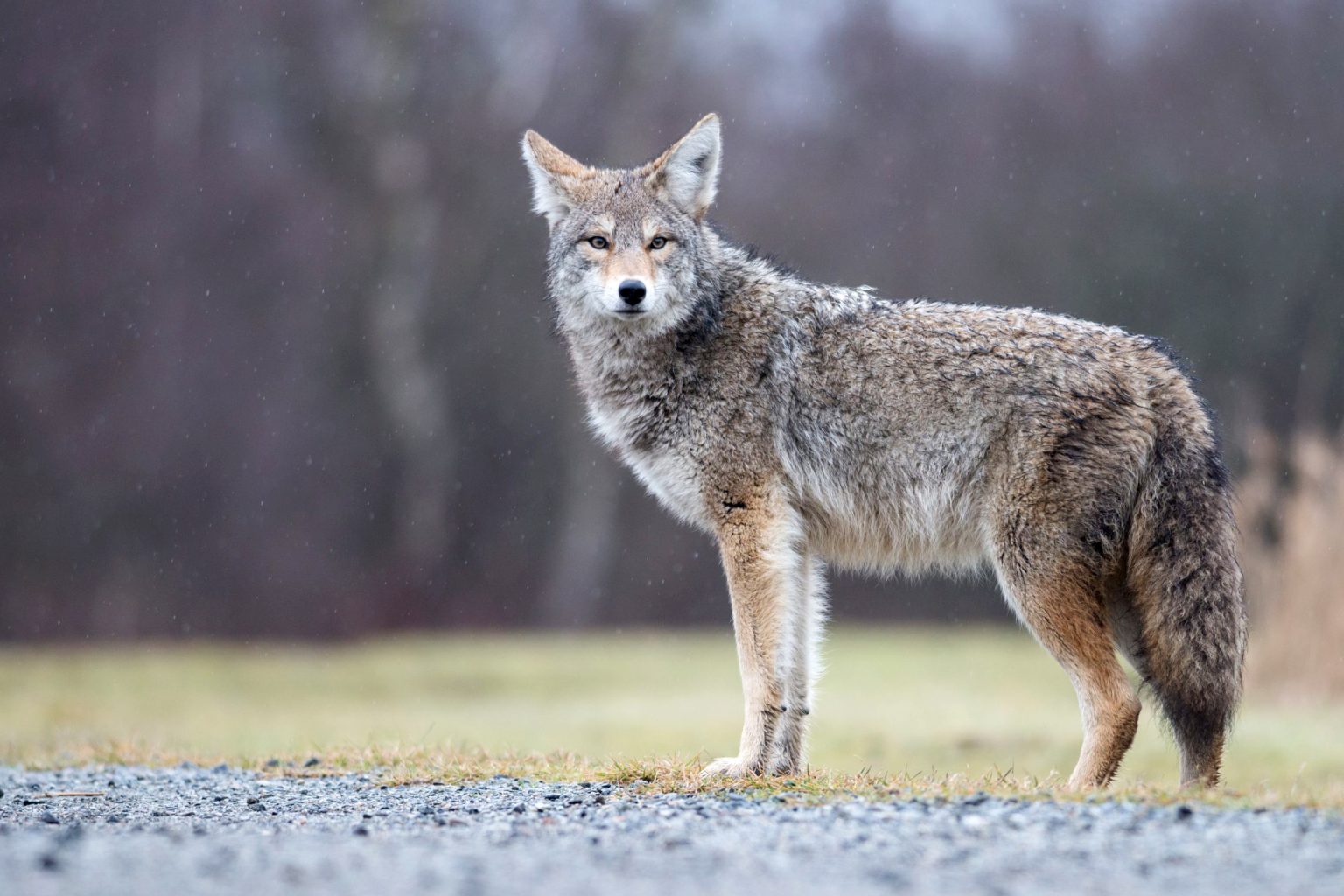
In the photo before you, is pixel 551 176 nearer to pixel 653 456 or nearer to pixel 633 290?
pixel 633 290

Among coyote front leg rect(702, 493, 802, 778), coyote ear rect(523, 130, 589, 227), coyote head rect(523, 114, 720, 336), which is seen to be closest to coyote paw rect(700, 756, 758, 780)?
coyote front leg rect(702, 493, 802, 778)

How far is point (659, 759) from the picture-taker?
5.91m

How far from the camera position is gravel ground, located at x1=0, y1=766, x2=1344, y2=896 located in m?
3.45

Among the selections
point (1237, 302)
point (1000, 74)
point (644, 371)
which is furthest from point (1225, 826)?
point (1000, 74)

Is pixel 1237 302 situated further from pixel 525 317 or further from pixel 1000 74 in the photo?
pixel 525 317

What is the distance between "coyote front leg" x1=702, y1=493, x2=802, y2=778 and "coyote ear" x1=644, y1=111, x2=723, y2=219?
60.5 inches

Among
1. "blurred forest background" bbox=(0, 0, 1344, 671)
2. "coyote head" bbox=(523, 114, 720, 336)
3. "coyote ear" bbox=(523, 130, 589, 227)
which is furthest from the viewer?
"blurred forest background" bbox=(0, 0, 1344, 671)

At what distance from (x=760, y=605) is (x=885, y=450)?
82 centimetres

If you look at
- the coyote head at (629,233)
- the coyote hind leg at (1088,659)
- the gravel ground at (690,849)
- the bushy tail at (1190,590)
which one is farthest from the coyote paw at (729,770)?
the coyote head at (629,233)

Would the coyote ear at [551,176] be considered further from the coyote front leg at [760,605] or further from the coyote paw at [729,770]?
the coyote paw at [729,770]

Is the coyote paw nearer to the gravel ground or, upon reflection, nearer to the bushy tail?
the gravel ground

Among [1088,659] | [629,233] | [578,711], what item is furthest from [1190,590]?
[578,711]

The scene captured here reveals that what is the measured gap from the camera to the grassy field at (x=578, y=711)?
7293 millimetres

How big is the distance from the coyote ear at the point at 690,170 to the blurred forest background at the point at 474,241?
13.1 metres
